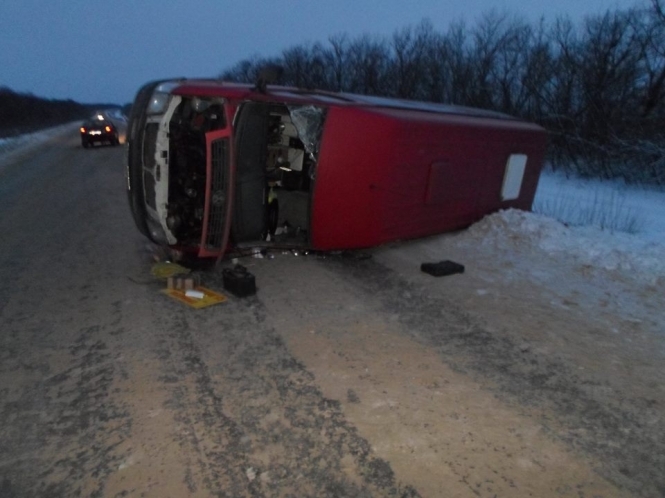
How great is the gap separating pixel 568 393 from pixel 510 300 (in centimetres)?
157

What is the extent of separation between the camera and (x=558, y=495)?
2330mm

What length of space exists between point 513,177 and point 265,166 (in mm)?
4275

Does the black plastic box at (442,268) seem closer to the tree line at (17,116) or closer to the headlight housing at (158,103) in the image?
the headlight housing at (158,103)

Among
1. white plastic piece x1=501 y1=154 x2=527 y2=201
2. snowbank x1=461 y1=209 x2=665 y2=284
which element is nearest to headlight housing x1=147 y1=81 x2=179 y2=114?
snowbank x1=461 y1=209 x2=665 y2=284

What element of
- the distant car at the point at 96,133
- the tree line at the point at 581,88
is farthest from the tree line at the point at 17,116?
the tree line at the point at 581,88

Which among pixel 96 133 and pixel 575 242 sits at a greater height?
pixel 575 242

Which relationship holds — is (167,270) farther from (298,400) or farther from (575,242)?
(575,242)

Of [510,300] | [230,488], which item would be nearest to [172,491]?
[230,488]

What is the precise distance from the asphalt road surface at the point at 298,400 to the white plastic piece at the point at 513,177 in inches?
137

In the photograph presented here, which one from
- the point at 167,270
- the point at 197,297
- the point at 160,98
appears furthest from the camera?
the point at 160,98

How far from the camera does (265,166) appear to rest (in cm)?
557

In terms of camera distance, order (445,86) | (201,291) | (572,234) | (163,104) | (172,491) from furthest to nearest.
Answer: (445,86) < (572,234) < (163,104) < (201,291) < (172,491)

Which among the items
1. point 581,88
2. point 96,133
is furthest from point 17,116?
point 581,88

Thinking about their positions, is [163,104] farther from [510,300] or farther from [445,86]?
[445,86]
